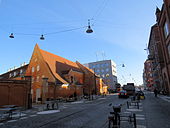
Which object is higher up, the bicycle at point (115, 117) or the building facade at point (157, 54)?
the building facade at point (157, 54)

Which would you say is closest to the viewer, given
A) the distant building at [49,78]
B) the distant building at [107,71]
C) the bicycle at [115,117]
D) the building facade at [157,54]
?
the bicycle at [115,117]

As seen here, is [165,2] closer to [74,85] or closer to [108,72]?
[74,85]

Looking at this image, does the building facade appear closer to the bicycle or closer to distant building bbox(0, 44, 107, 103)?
distant building bbox(0, 44, 107, 103)

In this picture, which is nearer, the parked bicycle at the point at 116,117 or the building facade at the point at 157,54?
the parked bicycle at the point at 116,117

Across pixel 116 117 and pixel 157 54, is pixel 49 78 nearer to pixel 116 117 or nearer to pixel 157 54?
pixel 116 117

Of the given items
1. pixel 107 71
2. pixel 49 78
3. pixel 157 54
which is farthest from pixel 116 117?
pixel 107 71

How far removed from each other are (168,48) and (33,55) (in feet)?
109

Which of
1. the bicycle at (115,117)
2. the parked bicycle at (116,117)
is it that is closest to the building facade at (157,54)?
the parked bicycle at (116,117)

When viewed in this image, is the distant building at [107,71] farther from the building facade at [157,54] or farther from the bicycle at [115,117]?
the bicycle at [115,117]

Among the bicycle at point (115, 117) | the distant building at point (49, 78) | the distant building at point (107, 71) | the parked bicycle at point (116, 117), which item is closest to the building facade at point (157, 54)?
the distant building at point (49, 78)

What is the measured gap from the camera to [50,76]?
29.9 m

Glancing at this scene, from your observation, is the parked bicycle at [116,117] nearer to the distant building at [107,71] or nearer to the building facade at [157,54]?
the building facade at [157,54]

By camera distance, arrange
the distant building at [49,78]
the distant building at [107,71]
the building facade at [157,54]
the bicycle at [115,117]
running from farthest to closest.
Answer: the distant building at [107,71]
the building facade at [157,54]
the distant building at [49,78]
the bicycle at [115,117]

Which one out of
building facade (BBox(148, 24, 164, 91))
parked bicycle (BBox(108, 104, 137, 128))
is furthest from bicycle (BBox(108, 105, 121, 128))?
building facade (BBox(148, 24, 164, 91))
